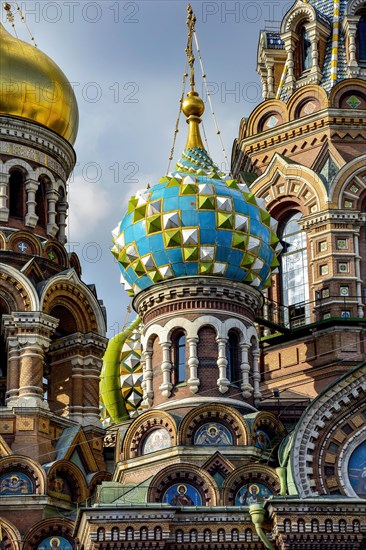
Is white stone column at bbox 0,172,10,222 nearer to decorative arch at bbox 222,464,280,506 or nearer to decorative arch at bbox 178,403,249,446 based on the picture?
decorative arch at bbox 178,403,249,446

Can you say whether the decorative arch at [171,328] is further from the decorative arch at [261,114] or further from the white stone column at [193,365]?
the decorative arch at [261,114]

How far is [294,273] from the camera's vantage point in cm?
3503

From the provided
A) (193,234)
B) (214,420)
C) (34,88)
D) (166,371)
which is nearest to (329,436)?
(214,420)

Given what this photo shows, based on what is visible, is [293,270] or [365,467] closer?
[365,467]

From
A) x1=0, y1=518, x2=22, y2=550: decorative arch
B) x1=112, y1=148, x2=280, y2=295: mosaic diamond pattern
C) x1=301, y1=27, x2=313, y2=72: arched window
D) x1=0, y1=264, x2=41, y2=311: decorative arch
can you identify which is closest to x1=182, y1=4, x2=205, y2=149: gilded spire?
x1=112, y1=148, x2=280, y2=295: mosaic diamond pattern

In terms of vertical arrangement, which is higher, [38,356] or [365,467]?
[38,356]

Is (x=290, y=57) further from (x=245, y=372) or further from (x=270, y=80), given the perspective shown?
(x=245, y=372)

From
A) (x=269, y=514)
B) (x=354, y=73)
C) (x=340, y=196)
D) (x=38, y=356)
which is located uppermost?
(x=354, y=73)

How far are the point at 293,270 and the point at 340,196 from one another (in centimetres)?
165

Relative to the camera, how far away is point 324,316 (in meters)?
33.8

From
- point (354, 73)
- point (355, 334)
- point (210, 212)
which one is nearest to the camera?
point (210, 212)

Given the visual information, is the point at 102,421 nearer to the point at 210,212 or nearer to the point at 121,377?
the point at 121,377

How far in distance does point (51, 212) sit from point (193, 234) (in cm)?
561

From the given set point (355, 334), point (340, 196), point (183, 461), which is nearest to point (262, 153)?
point (340, 196)
